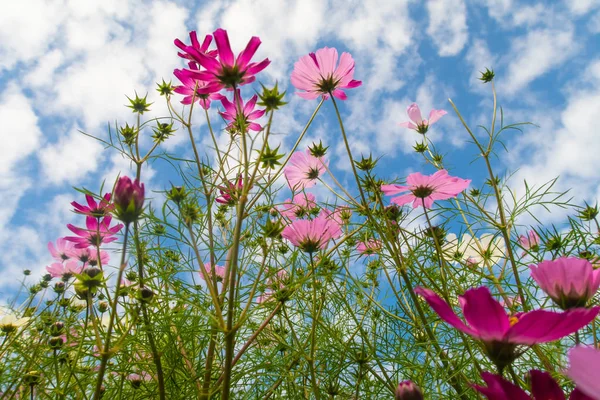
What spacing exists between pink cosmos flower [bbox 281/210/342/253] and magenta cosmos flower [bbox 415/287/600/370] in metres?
0.44

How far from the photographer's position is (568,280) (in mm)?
391

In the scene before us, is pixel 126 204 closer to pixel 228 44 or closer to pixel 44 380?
pixel 228 44

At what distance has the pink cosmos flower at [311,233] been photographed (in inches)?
28.3

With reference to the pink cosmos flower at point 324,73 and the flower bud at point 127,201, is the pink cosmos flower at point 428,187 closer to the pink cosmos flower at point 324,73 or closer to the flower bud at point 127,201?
the pink cosmos flower at point 324,73

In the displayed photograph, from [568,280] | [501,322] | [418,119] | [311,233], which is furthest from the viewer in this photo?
[418,119]

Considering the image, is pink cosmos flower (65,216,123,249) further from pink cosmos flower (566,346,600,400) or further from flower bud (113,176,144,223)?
pink cosmos flower (566,346,600,400)

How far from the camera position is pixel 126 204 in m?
0.45

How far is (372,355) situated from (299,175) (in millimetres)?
458

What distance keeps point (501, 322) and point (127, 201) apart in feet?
1.23

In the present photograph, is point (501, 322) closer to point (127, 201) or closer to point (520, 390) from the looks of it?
point (520, 390)

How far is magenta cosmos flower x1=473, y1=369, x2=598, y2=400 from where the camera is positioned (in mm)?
237

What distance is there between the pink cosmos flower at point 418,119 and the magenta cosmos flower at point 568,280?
2.90 ft

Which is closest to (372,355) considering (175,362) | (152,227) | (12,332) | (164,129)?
(175,362)

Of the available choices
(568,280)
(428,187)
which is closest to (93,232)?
(428,187)
